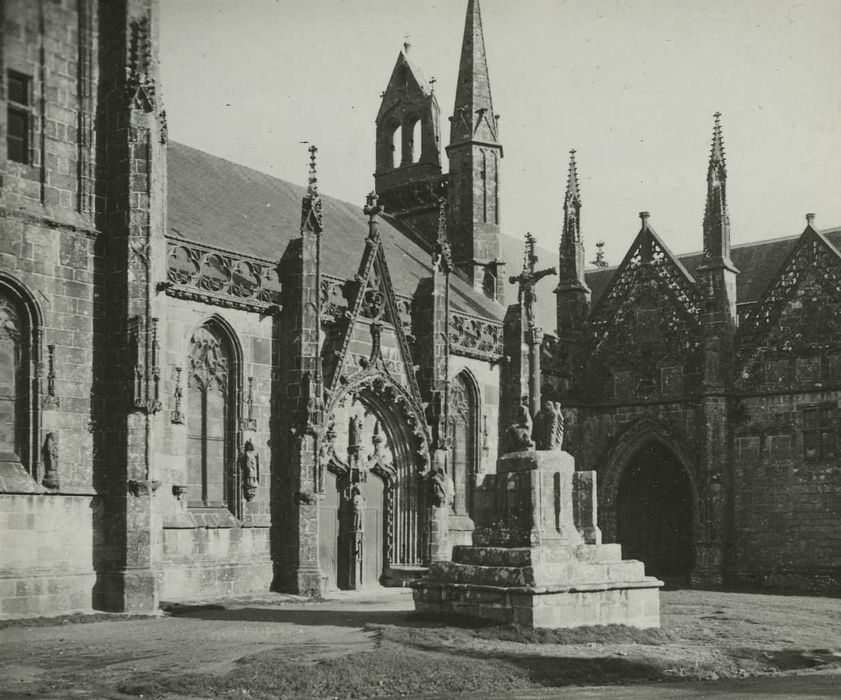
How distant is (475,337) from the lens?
3038 cm

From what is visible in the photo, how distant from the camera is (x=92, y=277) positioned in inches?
786

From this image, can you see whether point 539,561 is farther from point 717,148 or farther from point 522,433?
point 717,148

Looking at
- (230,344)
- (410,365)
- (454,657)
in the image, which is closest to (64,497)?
(230,344)

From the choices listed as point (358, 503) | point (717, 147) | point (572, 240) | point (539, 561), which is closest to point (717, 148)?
point (717, 147)

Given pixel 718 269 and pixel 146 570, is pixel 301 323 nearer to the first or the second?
pixel 146 570

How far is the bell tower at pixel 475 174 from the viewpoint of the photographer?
35.6m

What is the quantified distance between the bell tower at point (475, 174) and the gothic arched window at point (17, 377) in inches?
707

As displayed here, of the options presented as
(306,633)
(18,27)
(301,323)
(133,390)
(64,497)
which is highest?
(18,27)

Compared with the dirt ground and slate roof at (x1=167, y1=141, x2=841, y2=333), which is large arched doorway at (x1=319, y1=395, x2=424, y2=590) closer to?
slate roof at (x1=167, y1=141, x2=841, y2=333)

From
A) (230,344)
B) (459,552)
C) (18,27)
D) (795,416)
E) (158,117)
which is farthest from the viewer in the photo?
(795,416)

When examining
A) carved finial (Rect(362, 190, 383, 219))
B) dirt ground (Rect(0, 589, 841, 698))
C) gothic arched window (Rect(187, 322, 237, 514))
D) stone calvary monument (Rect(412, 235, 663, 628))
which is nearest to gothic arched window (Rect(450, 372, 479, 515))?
carved finial (Rect(362, 190, 383, 219))

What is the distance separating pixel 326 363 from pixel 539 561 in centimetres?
974

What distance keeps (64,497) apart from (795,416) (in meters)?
18.8

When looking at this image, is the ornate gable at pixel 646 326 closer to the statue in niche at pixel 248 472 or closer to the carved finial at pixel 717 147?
the carved finial at pixel 717 147
